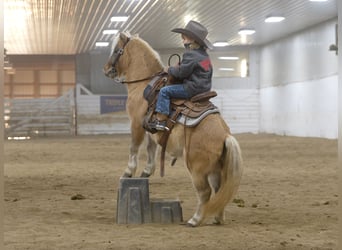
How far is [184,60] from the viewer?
634cm

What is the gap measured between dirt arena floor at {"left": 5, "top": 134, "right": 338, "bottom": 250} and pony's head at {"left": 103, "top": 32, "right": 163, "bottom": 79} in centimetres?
166

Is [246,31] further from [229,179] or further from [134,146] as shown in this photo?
[229,179]

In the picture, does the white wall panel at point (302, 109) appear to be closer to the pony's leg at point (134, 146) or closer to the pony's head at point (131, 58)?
the pony's leg at point (134, 146)

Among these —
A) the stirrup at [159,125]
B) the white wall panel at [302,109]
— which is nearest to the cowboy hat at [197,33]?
the stirrup at [159,125]

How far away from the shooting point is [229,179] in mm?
5742

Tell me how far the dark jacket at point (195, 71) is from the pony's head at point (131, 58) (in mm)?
1298

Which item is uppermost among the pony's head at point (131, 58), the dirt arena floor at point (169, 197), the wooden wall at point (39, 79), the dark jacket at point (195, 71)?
the wooden wall at point (39, 79)

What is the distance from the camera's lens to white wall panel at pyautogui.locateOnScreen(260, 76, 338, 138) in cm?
2581

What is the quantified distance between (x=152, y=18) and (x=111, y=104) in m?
9.57

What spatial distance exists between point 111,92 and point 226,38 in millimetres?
7911

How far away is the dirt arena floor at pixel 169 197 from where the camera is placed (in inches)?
207

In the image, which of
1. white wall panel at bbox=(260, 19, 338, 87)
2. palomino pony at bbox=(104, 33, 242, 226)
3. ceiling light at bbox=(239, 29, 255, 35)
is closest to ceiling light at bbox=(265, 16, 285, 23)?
white wall panel at bbox=(260, 19, 338, 87)

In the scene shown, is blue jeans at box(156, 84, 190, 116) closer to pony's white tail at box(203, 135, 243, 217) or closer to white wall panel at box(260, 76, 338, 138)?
pony's white tail at box(203, 135, 243, 217)

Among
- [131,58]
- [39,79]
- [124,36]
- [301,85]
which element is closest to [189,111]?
[131,58]
